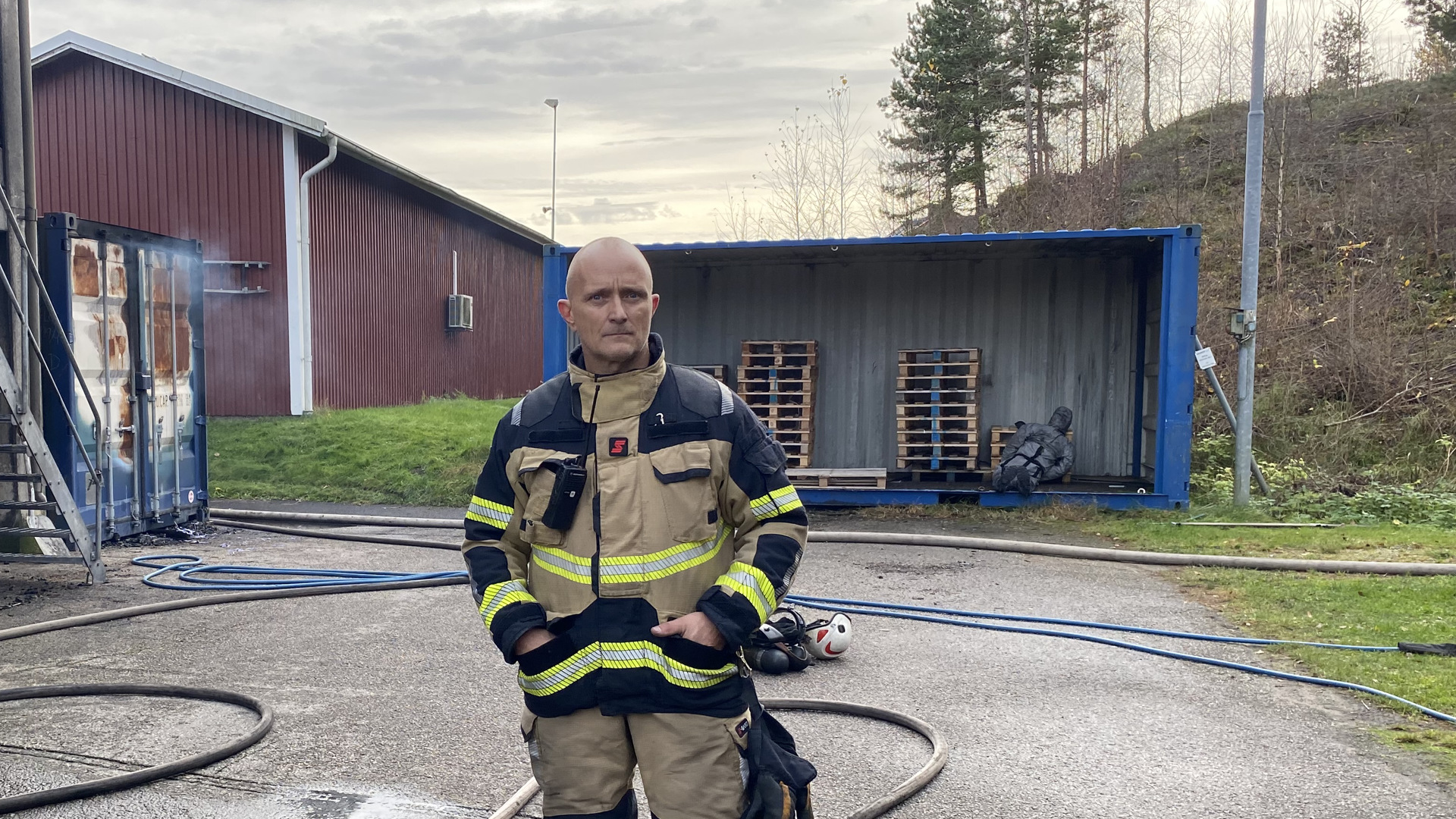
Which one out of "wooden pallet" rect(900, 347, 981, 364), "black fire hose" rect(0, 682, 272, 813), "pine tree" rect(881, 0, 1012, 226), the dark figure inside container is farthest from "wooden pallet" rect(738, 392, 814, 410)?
"pine tree" rect(881, 0, 1012, 226)

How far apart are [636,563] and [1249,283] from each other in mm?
9909

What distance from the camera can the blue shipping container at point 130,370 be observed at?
27.5 feet

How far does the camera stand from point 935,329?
40.9 ft

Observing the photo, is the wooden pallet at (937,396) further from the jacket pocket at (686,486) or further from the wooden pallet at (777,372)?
the jacket pocket at (686,486)

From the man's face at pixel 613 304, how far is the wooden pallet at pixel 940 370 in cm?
967

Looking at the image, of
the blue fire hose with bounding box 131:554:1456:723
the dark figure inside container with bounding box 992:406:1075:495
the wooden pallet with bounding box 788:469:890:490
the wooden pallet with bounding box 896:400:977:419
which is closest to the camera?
the blue fire hose with bounding box 131:554:1456:723

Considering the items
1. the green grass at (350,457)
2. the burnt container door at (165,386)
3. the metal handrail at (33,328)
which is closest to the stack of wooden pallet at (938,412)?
the green grass at (350,457)

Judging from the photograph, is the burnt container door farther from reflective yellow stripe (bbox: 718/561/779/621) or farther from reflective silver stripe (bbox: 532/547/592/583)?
reflective yellow stripe (bbox: 718/561/779/621)

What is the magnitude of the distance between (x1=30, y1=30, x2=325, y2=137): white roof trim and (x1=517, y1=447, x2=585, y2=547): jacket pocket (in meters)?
16.0

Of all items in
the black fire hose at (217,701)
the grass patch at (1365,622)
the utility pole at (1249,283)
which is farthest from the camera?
the utility pole at (1249,283)

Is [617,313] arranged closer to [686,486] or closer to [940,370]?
[686,486]

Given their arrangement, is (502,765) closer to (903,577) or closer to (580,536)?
(580,536)

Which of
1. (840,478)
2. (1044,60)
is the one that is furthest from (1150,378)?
(1044,60)

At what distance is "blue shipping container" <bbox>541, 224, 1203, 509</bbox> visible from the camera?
1156 cm
